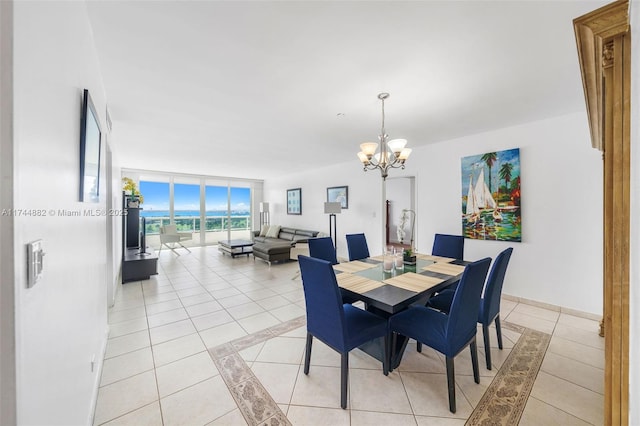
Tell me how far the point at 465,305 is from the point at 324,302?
0.96 m

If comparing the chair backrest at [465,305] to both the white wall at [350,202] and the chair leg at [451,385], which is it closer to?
the chair leg at [451,385]

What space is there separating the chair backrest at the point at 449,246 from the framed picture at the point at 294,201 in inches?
192

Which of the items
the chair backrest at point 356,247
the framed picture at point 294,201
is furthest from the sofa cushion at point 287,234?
the chair backrest at point 356,247

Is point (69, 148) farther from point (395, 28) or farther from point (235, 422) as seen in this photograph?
point (395, 28)

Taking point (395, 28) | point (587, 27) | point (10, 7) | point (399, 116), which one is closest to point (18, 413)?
point (10, 7)

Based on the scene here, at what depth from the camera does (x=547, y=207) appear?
10.6ft

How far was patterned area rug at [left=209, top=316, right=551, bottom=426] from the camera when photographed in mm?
1606

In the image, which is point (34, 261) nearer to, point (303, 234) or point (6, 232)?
point (6, 232)

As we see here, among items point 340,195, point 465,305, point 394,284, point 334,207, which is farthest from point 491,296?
point 340,195

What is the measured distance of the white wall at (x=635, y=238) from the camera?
70 cm

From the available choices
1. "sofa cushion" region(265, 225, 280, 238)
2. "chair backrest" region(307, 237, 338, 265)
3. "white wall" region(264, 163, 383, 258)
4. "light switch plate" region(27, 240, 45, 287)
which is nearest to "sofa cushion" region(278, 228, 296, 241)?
"sofa cushion" region(265, 225, 280, 238)

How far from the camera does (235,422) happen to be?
1.56 meters

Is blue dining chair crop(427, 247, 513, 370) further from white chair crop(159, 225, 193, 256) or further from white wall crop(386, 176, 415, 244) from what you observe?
white chair crop(159, 225, 193, 256)

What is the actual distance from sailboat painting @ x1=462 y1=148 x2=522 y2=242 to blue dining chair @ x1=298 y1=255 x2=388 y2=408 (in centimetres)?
271
